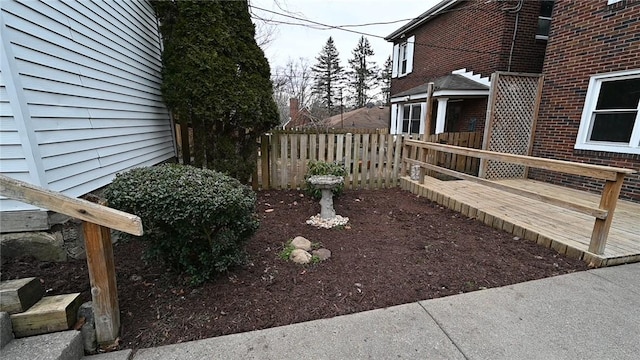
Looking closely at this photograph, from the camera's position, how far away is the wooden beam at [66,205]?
1431 mm

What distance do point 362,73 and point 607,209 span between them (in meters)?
31.9

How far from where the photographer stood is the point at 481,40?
8.30m

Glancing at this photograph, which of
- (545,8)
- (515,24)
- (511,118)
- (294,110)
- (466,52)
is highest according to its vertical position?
(545,8)

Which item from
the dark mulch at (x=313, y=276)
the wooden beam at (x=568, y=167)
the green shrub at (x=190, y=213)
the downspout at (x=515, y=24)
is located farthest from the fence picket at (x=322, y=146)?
the downspout at (x=515, y=24)

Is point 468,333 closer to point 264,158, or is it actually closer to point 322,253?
point 322,253

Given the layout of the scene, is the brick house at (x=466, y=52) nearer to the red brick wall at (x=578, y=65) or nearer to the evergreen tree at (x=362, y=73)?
the red brick wall at (x=578, y=65)

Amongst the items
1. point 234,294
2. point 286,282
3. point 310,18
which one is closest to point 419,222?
point 286,282

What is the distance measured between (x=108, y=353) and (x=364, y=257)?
85.6 inches

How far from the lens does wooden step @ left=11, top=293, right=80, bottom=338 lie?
154cm

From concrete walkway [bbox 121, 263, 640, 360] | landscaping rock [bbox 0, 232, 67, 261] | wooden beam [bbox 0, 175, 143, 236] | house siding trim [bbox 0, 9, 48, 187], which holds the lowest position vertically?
concrete walkway [bbox 121, 263, 640, 360]

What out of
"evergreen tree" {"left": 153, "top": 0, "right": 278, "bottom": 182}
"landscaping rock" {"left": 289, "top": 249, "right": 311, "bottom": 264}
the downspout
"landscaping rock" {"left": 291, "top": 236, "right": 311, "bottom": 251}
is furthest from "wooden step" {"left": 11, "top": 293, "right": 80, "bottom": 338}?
the downspout

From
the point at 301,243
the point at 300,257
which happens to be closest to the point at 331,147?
the point at 301,243

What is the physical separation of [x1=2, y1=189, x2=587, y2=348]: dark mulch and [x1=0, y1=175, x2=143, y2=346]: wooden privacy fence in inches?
7.7

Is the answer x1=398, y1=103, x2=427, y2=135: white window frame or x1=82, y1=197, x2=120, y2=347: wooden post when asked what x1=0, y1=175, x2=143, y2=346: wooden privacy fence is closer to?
x1=82, y1=197, x2=120, y2=347: wooden post
